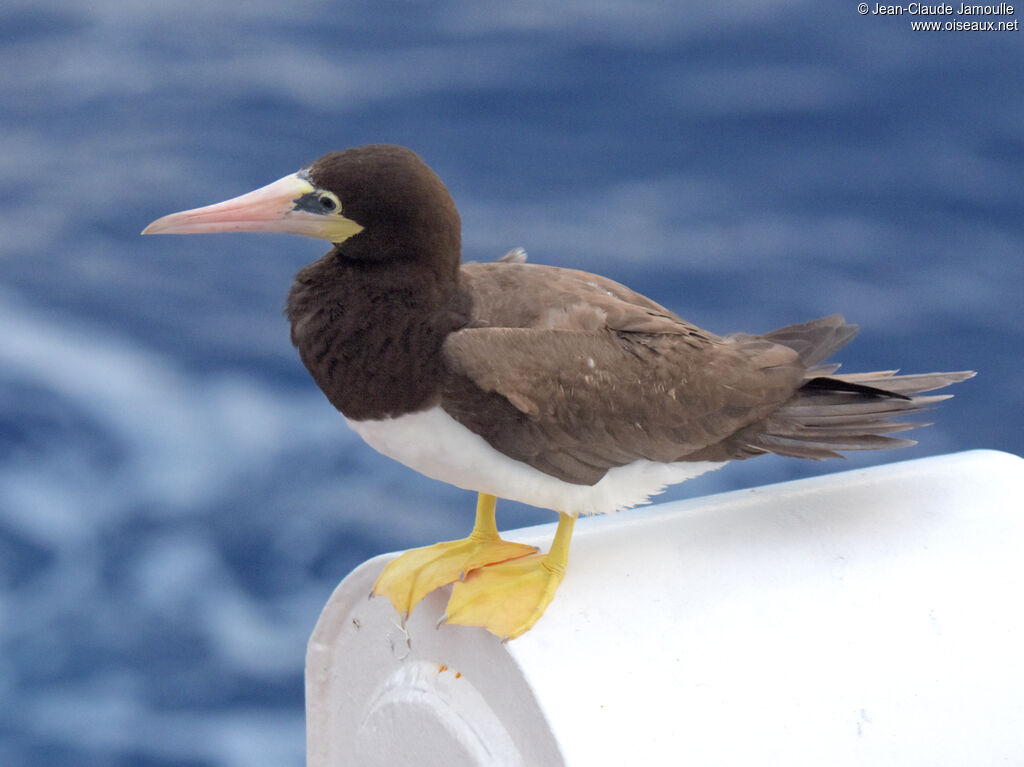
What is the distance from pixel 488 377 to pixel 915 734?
0.67 metres

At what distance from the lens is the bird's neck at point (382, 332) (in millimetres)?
1438

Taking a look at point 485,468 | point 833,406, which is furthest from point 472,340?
point 833,406

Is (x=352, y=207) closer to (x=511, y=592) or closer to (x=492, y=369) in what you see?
(x=492, y=369)

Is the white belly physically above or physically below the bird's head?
below

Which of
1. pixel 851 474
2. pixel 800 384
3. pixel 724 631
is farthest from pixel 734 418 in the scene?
pixel 851 474

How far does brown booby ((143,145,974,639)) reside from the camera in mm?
1433

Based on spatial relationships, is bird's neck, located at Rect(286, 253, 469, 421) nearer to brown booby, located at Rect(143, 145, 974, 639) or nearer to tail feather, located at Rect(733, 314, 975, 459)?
brown booby, located at Rect(143, 145, 974, 639)

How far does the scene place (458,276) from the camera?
4.93 feet

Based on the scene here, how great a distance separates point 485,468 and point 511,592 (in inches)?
6.5

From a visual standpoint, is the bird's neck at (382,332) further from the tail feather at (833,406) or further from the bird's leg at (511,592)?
the tail feather at (833,406)

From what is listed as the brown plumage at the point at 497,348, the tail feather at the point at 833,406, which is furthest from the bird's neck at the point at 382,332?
the tail feather at the point at 833,406

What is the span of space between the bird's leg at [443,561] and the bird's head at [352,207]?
0.45 m

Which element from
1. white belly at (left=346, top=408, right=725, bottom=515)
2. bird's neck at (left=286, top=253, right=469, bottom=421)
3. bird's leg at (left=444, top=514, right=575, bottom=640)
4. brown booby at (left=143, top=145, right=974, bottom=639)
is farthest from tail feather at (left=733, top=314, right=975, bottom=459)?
bird's neck at (left=286, top=253, right=469, bottom=421)

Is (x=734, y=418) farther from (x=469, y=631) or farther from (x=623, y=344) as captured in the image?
(x=469, y=631)
